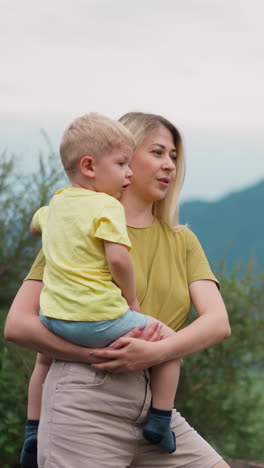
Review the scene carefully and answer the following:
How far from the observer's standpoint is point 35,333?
121 inches

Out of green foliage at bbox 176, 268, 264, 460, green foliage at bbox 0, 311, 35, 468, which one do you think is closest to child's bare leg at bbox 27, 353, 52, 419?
green foliage at bbox 0, 311, 35, 468

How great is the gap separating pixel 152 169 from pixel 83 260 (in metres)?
0.58

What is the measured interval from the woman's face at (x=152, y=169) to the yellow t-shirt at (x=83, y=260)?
0.39 meters

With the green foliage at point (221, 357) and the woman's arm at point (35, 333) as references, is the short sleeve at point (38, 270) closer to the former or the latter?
the woman's arm at point (35, 333)

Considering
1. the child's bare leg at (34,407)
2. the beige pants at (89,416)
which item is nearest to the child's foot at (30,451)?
the child's bare leg at (34,407)

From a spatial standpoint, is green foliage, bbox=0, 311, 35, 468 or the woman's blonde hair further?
green foliage, bbox=0, 311, 35, 468

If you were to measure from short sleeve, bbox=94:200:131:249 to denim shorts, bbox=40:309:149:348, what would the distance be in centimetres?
25

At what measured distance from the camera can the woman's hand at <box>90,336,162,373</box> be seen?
9.59 ft

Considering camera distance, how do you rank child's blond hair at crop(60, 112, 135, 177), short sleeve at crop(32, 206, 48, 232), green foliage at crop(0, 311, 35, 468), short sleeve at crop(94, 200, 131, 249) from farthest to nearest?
1. green foliage at crop(0, 311, 35, 468)
2. short sleeve at crop(32, 206, 48, 232)
3. child's blond hair at crop(60, 112, 135, 177)
4. short sleeve at crop(94, 200, 131, 249)

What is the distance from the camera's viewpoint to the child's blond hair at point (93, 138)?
9.88 feet

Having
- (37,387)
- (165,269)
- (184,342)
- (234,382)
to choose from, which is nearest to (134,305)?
(184,342)

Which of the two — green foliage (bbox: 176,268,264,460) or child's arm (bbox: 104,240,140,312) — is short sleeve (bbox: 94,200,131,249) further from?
green foliage (bbox: 176,268,264,460)

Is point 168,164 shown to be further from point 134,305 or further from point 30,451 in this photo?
point 30,451

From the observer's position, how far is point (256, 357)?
6258 mm
